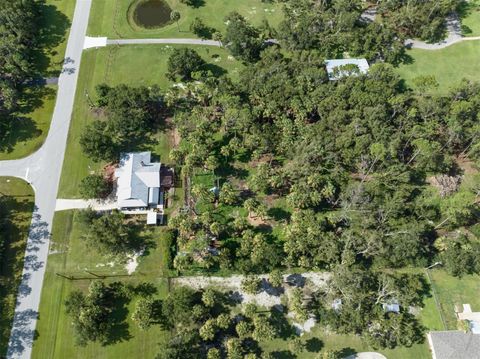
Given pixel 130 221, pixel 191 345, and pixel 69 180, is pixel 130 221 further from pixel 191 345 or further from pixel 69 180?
pixel 191 345

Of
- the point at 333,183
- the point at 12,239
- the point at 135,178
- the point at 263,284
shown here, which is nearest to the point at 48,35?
the point at 135,178

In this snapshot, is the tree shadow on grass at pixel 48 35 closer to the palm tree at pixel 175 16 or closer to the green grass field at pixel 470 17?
the palm tree at pixel 175 16

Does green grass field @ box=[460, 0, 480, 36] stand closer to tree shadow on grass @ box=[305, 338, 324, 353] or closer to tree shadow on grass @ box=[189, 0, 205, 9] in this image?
tree shadow on grass @ box=[189, 0, 205, 9]

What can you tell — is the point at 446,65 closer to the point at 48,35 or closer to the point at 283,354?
the point at 283,354

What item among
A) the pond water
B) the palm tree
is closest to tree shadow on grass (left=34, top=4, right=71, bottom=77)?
the pond water

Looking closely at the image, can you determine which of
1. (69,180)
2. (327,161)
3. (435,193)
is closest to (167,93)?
(69,180)
